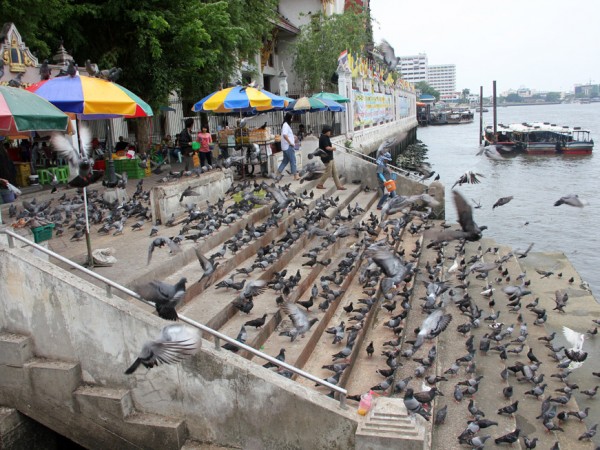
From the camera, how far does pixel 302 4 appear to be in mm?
38438

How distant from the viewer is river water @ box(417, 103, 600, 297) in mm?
16562

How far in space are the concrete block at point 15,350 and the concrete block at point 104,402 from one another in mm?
707

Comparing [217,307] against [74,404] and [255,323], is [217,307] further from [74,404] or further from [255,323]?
[74,404]

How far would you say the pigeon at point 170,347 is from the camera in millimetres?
5008

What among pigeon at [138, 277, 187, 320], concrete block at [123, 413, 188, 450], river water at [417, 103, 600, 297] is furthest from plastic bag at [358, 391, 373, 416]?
river water at [417, 103, 600, 297]

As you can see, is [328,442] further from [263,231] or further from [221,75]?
[221,75]

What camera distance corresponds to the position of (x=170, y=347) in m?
5.07

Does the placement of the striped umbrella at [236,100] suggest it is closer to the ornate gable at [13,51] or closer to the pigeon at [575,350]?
the ornate gable at [13,51]

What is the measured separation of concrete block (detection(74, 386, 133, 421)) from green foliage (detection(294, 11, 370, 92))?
26039 mm

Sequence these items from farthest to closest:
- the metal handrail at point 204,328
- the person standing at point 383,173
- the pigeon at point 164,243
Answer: the person standing at point 383,173 < the pigeon at point 164,243 < the metal handrail at point 204,328

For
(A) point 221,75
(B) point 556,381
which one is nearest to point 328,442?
(B) point 556,381

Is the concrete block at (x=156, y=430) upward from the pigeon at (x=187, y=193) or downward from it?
downward

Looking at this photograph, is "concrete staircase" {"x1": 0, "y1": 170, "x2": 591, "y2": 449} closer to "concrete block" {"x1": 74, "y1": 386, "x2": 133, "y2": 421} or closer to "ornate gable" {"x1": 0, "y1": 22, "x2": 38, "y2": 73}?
"concrete block" {"x1": 74, "y1": 386, "x2": 133, "y2": 421}

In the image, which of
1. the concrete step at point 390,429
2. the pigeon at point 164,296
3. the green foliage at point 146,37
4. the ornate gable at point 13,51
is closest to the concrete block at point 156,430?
the pigeon at point 164,296
